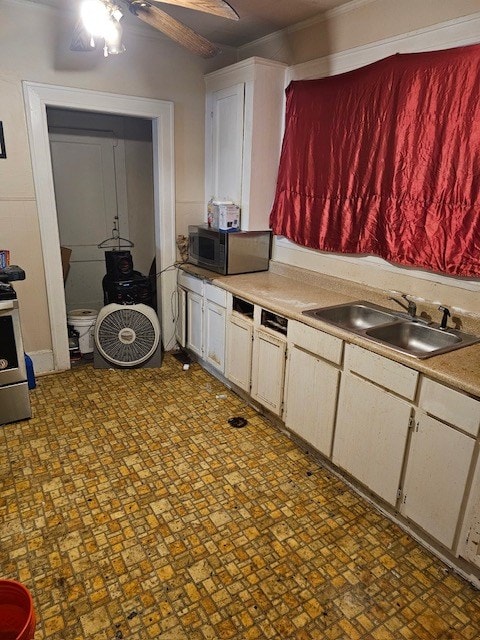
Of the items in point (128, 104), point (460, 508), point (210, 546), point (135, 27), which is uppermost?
point (135, 27)

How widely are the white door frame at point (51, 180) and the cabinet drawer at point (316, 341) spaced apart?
1.76 metres

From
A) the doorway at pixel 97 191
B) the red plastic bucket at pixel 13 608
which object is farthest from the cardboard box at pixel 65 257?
the red plastic bucket at pixel 13 608

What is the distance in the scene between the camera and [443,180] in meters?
2.27

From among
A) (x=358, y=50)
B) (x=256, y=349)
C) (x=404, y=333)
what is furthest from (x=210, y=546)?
(x=358, y=50)

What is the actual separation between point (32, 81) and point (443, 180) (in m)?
2.79

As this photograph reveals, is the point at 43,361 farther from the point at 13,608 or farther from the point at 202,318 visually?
the point at 13,608

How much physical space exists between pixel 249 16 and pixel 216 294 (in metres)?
1.95

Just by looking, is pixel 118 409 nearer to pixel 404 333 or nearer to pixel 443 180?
pixel 404 333

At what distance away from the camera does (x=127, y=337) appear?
362 centimetres

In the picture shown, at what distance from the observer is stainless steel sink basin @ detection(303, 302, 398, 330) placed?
8.45ft

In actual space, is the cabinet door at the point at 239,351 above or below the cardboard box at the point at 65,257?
below

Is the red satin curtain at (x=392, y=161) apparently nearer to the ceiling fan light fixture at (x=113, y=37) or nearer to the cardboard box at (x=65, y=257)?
the ceiling fan light fixture at (x=113, y=37)

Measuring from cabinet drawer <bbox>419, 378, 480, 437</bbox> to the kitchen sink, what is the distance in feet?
0.54

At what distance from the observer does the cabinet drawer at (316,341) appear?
2.27 metres
